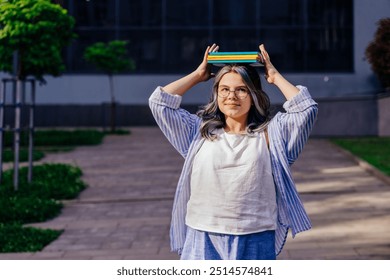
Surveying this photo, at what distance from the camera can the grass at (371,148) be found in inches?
732

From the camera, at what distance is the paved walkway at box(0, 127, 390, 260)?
31.0 ft

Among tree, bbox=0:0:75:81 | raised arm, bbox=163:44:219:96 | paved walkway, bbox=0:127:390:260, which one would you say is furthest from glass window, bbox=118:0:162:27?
raised arm, bbox=163:44:219:96

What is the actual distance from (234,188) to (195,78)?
55cm

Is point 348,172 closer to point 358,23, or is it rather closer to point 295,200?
point 295,200

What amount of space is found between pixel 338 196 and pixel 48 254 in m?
5.69

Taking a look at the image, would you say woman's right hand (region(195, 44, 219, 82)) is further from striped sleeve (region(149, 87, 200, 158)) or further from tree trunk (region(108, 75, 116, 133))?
tree trunk (region(108, 75, 116, 133))

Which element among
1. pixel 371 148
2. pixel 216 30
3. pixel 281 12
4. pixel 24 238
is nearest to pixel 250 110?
pixel 24 238

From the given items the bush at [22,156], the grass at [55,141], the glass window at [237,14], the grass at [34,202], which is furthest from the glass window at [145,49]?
the grass at [34,202]

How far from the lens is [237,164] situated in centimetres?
385

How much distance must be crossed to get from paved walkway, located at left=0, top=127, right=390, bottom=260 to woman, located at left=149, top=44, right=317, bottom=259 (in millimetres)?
4994

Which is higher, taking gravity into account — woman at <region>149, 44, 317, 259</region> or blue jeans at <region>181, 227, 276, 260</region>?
woman at <region>149, 44, 317, 259</region>

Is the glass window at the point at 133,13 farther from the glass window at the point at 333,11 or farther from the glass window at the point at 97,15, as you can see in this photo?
the glass window at the point at 333,11

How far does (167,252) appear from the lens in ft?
30.7

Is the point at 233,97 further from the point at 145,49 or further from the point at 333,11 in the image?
the point at 145,49
